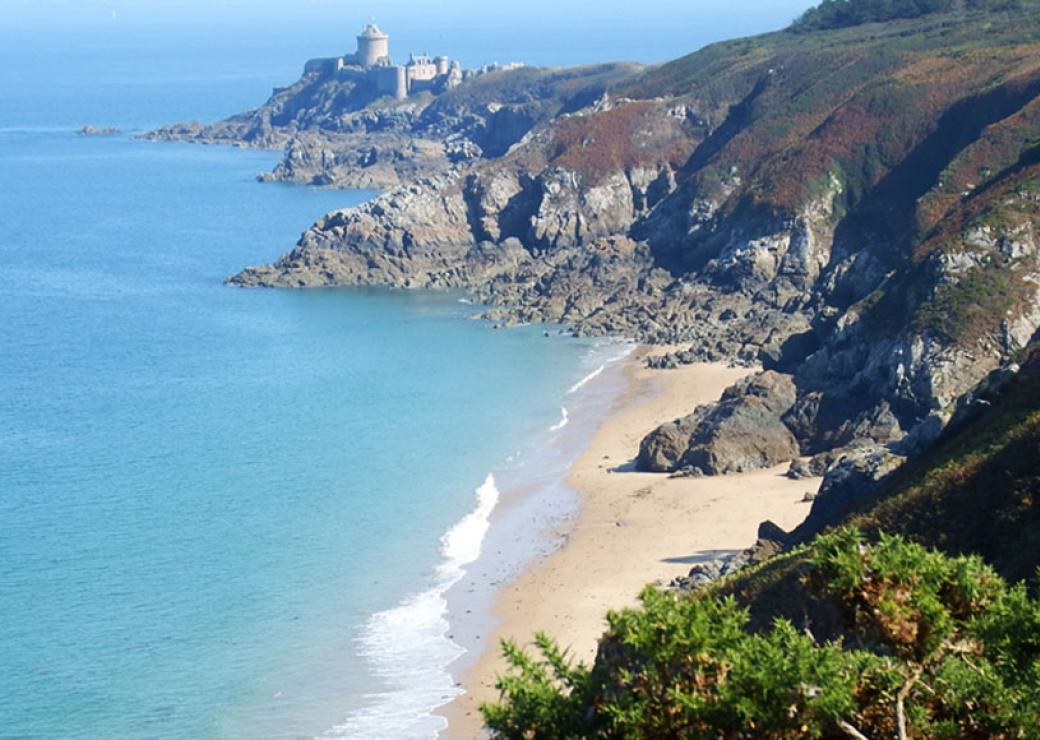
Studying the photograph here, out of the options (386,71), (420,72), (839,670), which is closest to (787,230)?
(839,670)

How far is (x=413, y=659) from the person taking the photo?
103ft

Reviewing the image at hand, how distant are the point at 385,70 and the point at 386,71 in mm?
132

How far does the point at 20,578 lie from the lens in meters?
36.8

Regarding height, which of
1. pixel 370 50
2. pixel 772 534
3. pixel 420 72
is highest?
pixel 370 50

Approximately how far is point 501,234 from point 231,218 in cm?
2599

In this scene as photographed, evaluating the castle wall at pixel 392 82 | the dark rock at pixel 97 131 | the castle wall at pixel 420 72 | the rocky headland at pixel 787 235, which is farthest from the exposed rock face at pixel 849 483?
the dark rock at pixel 97 131

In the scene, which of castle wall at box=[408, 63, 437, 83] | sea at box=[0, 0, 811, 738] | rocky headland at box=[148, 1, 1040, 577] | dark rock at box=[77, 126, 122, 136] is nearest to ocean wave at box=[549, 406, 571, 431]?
sea at box=[0, 0, 811, 738]

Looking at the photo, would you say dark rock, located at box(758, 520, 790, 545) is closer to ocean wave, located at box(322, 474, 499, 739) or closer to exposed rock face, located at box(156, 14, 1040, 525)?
exposed rock face, located at box(156, 14, 1040, 525)

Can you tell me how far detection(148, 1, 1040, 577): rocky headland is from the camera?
44312mm

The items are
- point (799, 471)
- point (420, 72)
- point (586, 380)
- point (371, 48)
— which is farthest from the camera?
point (371, 48)

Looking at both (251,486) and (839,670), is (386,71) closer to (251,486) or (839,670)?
(251,486)

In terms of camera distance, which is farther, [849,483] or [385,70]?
[385,70]

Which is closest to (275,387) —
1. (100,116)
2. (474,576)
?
(474,576)

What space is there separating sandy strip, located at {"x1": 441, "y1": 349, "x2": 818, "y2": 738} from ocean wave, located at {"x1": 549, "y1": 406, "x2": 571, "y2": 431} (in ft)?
6.05
